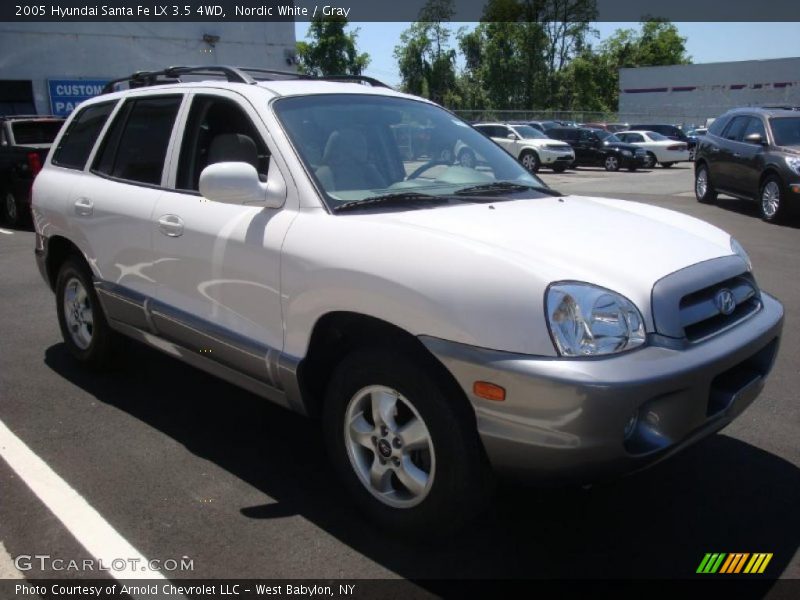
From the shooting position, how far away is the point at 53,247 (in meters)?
5.04

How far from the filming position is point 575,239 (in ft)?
9.55

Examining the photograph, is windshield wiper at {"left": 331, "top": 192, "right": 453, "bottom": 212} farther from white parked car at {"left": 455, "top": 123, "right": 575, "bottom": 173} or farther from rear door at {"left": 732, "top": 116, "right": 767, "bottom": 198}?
white parked car at {"left": 455, "top": 123, "right": 575, "bottom": 173}

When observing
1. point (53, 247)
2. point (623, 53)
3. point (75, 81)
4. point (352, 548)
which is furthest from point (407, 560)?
point (623, 53)

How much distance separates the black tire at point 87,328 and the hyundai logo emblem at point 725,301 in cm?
361

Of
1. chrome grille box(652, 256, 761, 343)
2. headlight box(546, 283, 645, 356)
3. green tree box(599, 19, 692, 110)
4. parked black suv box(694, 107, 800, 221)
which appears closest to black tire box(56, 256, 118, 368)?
headlight box(546, 283, 645, 356)

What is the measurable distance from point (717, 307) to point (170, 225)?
2.60m

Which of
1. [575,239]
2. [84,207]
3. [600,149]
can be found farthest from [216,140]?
[600,149]

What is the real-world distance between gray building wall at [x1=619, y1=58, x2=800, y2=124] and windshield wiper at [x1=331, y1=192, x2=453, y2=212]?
52.1 metres

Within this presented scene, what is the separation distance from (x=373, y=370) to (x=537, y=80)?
6895cm

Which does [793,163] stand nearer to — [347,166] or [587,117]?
[347,166]

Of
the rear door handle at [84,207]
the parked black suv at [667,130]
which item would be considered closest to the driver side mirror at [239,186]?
the rear door handle at [84,207]

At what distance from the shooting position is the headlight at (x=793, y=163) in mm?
11291

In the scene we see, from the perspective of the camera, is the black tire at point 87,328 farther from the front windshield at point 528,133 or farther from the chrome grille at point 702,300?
the front windshield at point 528,133

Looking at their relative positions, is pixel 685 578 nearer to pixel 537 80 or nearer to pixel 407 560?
pixel 407 560
